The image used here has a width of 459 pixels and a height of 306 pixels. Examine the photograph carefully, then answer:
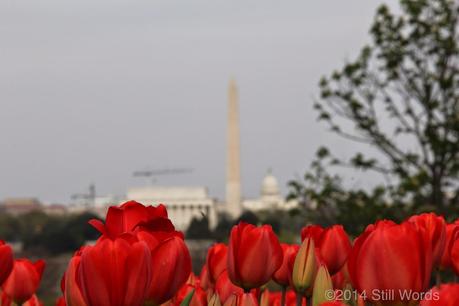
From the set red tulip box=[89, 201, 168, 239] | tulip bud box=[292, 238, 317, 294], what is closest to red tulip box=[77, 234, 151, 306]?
red tulip box=[89, 201, 168, 239]

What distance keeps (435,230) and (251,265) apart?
15.1 inches

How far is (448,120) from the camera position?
17031 mm

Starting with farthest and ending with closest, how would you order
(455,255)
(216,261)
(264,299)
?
(216,261), (264,299), (455,255)

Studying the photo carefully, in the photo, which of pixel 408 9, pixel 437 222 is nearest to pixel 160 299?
pixel 437 222

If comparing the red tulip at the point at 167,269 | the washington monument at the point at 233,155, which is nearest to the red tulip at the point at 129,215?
the red tulip at the point at 167,269

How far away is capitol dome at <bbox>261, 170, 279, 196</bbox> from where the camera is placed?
130 metres

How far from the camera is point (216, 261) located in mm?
2439

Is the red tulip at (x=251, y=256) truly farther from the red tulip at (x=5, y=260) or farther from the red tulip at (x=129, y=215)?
the red tulip at (x=5, y=260)

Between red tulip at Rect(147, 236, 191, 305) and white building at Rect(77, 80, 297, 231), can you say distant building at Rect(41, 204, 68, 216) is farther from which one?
red tulip at Rect(147, 236, 191, 305)

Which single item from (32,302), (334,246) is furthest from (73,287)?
(32,302)

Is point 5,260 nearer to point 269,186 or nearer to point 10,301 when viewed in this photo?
point 10,301

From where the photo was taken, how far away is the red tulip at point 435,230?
6.72 feet

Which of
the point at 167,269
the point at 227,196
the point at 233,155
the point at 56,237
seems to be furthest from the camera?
the point at 56,237

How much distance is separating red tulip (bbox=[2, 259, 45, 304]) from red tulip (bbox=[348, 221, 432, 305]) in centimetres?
103
